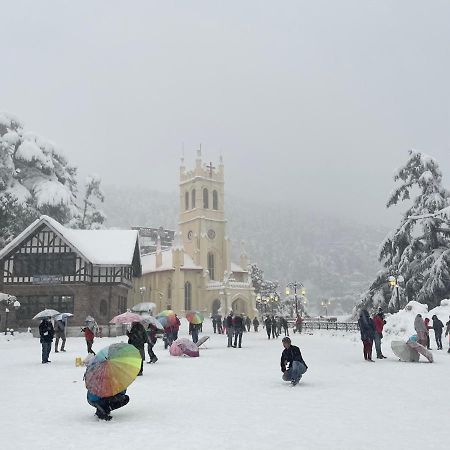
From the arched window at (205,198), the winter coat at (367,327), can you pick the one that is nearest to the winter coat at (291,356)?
the winter coat at (367,327)

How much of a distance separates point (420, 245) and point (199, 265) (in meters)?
44.2

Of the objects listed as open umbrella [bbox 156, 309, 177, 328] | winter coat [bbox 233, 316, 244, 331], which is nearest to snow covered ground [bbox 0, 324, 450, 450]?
open umbrella [bbox 156, 309, 177, 328]

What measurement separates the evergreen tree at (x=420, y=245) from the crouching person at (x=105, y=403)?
1040 inches

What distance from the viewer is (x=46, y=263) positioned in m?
40.8

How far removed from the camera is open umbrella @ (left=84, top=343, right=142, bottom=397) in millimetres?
7852

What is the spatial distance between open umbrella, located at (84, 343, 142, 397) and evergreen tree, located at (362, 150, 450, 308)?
26.3 meters

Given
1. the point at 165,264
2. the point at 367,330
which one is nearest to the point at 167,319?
the point at 367,330

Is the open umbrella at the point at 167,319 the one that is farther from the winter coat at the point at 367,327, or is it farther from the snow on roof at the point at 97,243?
the snow on roof at the point at 97,243

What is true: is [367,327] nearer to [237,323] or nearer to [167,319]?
[237,323]

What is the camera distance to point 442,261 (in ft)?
101

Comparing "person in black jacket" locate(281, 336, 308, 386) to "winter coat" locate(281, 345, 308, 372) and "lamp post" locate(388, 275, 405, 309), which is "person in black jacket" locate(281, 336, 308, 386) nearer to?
"winter coat" locate(281, 345, 308, 372)

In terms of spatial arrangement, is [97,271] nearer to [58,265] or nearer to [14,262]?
[58,265]

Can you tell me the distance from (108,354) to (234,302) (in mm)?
64259

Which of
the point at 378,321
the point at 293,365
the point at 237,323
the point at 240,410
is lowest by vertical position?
the point at 240,410
